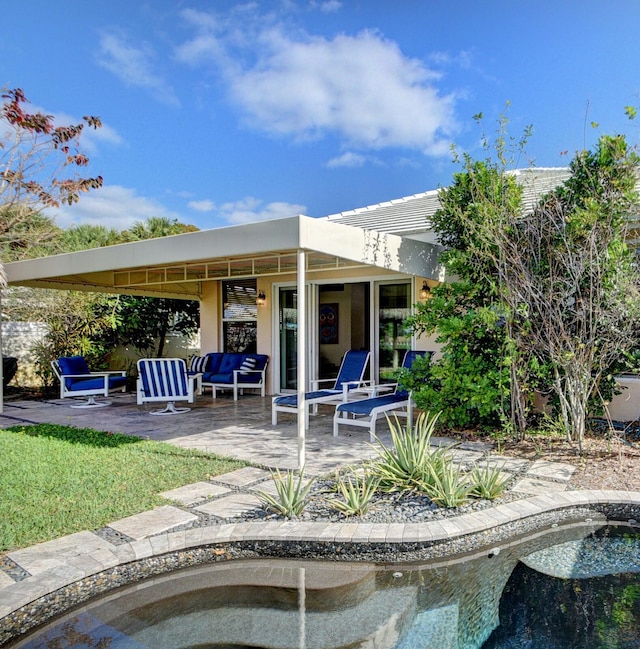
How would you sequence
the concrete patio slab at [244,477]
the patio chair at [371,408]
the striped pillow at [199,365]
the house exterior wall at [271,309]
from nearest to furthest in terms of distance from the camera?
the concrete patio slab at [244,477] → the patio chair at [371,408] → the house exterior wall at [271,309] → the striped pillow at [199,365]

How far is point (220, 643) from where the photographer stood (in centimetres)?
305

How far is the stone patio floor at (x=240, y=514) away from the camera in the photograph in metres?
3.56

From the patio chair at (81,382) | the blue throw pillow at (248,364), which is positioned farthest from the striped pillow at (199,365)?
the patio chair at (81,382)

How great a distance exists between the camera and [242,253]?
6.16 m

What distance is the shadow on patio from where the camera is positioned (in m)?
6.60

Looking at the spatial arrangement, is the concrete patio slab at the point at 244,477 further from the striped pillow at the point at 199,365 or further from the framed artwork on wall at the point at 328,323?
the striped pillow at the point at 199,365

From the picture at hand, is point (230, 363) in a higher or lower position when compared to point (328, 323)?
lower

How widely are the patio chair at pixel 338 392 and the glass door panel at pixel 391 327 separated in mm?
1335

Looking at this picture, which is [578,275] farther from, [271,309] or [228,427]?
[271,309]

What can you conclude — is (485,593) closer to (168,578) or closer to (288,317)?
(168,578)

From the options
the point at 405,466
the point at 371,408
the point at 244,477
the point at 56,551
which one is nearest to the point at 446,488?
the point at 405,466

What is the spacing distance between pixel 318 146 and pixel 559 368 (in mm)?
17802

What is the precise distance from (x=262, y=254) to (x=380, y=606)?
5940 millimetres

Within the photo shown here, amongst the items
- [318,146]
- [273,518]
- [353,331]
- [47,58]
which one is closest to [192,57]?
[47,58]
